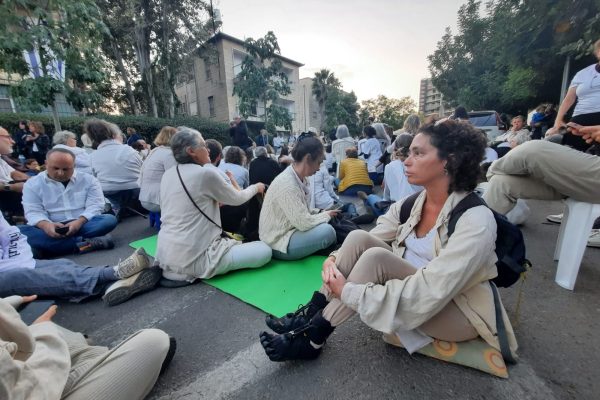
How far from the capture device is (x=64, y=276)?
8.11ft

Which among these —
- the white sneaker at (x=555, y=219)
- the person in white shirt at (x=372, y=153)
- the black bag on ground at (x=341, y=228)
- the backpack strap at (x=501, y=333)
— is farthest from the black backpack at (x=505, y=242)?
the person in white shirt at (x=372, y=153)

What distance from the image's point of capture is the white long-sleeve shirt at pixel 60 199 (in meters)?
3.38

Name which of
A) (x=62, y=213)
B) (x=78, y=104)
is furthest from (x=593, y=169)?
(x=78, y=104)

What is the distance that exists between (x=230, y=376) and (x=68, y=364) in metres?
0.81

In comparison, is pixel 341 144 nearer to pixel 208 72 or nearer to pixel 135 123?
pixel 135 123

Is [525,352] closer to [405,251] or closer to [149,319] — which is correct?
[405,251]

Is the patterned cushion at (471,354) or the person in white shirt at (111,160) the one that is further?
the person in white shirt at (111,160)

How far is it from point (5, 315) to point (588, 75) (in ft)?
14.8

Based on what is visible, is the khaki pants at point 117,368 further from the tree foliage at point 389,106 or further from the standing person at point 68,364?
the tree foliage at point 389,106

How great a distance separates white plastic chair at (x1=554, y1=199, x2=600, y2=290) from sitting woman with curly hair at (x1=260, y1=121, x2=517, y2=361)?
1.33 m

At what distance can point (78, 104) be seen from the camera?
5684 mm

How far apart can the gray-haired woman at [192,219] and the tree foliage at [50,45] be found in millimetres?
4419

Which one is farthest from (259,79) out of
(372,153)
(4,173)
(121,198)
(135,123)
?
(4,173)

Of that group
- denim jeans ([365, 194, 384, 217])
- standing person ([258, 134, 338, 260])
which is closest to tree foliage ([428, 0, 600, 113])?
denim jeans ([365, 194, 384, 217])
